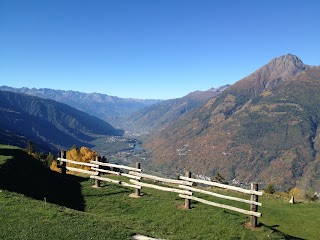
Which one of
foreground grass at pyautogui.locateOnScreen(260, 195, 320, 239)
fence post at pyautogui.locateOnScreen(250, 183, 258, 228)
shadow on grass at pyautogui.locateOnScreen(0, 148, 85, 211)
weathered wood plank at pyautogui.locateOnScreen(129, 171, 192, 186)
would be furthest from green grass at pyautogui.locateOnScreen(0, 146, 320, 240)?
weathered wood plank at pyautogui.locateOnScreen(129, 171, 192, 186)

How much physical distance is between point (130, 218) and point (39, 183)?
→ 405 inches

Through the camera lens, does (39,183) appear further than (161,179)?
Yes

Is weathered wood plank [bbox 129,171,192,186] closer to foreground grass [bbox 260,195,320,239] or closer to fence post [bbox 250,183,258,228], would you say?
fence post [bbox 250,183,258,228]

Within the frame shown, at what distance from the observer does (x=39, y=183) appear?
28.1 m

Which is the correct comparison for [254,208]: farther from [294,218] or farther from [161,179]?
[161,179]

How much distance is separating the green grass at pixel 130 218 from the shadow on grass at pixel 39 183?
20cm

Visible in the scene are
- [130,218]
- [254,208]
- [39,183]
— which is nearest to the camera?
[254,208]

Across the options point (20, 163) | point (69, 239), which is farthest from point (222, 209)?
point (20, 163)

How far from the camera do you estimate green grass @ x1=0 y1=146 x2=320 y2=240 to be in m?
16.3

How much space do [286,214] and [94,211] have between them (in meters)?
15.0

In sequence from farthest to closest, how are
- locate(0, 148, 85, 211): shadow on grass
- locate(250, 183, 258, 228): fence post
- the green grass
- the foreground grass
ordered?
1. locate(0, 148, 85, 211): shadow on grass
2. the foreground grass
3. locate(250, 183, 258, 228): fence post
4. the green grass

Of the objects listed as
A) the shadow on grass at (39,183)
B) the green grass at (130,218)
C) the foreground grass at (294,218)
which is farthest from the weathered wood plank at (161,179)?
the foreground grass at (294,218)

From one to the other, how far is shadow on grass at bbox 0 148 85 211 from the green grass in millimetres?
204

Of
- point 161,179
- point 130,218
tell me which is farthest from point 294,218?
point 130,218
